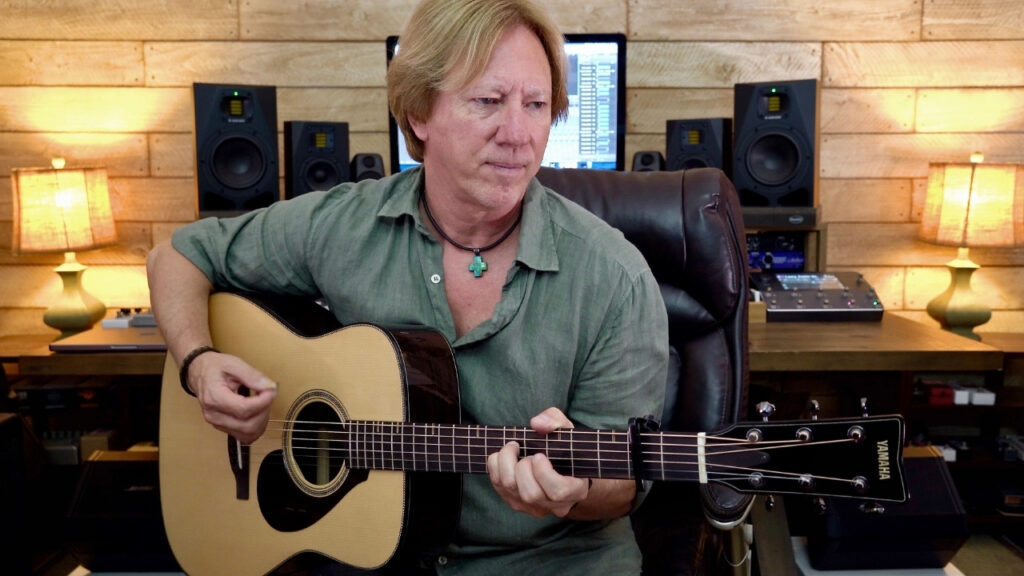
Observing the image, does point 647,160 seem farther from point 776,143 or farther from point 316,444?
point 316,444

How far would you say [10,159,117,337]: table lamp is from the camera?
2488 millimetres

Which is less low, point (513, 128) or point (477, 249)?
point (513, 128)

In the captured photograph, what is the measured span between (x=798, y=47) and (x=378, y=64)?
1345mm

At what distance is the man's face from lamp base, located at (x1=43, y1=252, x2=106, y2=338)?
176 cm

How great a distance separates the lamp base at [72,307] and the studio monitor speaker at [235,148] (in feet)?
1.67

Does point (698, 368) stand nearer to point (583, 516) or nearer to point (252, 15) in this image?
point (583, 516)

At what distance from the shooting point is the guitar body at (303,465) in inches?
46.1

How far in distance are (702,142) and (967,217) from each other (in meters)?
0.80

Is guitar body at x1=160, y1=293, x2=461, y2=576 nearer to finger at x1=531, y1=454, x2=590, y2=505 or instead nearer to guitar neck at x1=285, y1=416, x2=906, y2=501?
guitar neck at x1=285, y1=416, x2=906, y2=501

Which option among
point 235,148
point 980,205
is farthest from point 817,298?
point 235,148

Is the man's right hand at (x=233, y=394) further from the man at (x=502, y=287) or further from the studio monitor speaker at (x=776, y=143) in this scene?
the studio monitor speaker at (x=776, y=143)

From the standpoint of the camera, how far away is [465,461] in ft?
3.68

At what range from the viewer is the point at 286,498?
4.19 ft

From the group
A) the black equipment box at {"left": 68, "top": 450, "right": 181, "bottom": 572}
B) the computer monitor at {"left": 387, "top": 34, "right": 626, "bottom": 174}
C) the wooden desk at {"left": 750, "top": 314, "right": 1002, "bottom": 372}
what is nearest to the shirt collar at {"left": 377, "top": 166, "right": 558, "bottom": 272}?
the wooden desk at {"left": 750, "top": 314, "right": 1002, "bottom": 372}
